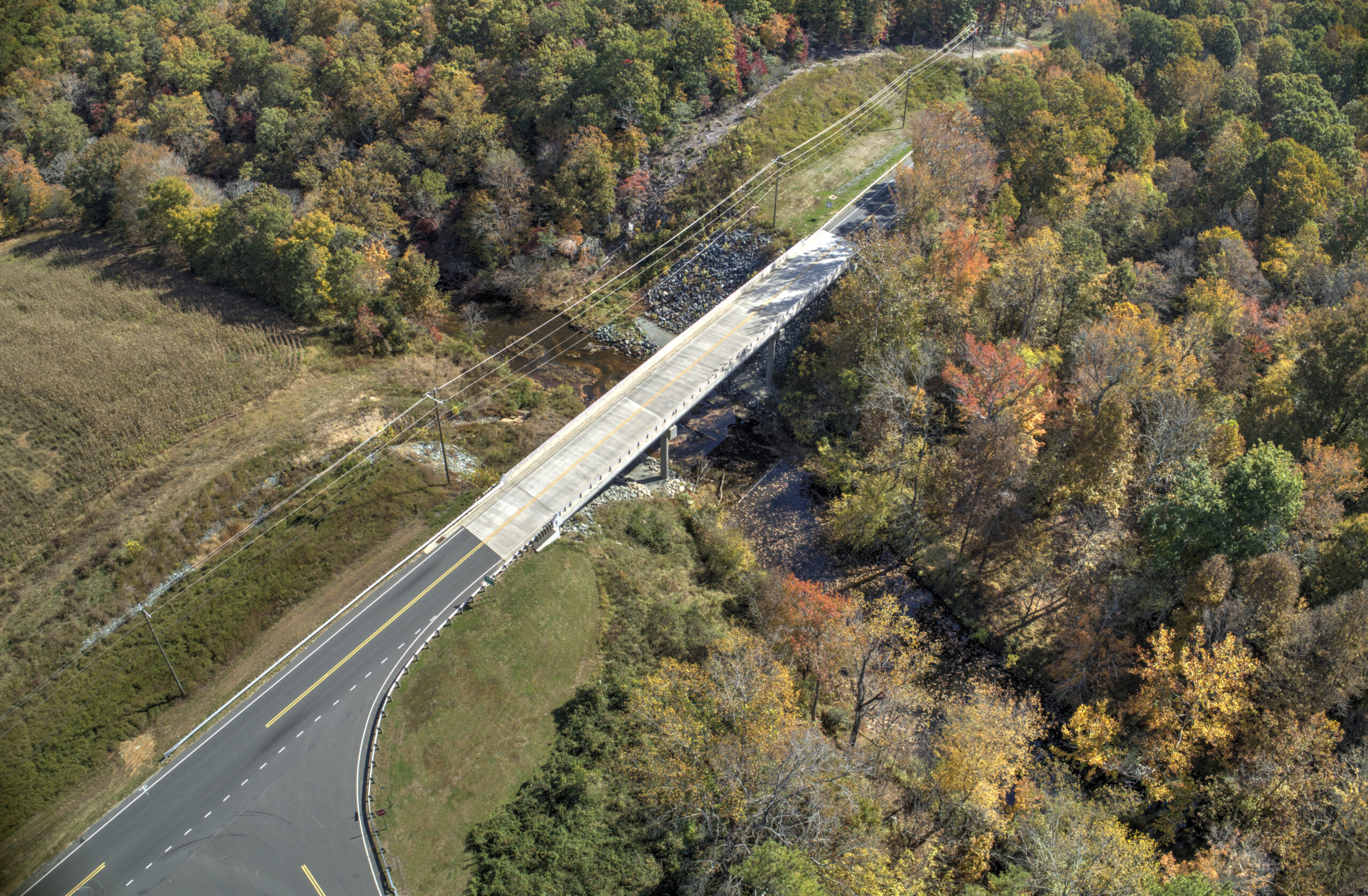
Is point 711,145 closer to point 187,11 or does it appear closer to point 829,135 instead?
point 829,135

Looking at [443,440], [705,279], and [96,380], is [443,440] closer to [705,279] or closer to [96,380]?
[96,380]

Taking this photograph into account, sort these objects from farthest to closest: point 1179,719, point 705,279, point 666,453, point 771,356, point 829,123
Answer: point 829,123 → point 705,279 → point 771,356 → point 666,453 → point 1179,719

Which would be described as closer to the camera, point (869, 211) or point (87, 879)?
point (87, 879)

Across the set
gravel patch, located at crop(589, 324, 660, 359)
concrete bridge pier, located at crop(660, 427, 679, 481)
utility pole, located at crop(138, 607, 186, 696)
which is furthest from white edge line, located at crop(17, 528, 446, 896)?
gravel patch, located at crop(589, 324, 660, 359)

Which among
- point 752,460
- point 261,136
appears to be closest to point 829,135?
point 752,460

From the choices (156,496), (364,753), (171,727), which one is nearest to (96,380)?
(156,496)

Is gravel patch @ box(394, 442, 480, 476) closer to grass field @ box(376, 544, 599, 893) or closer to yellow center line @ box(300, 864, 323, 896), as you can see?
grass field @ box(376, 544, 599, 893)
